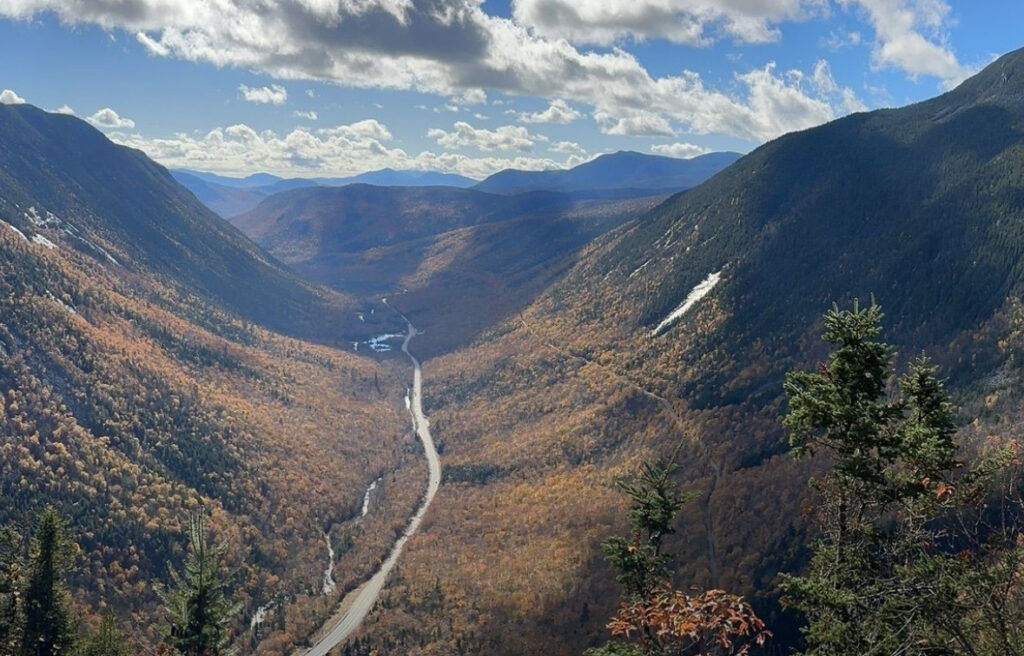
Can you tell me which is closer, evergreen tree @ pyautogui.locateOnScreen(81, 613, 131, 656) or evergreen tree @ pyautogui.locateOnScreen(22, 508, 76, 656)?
evergreen tree @ pyautogui.locateOnScreen(22, 508, 76, 656)

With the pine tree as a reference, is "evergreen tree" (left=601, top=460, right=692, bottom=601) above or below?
below

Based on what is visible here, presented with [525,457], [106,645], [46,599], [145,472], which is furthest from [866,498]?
[525,457]

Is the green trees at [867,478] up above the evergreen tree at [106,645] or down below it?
above

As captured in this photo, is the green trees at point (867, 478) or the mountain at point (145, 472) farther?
the mountain at point (145, 472)

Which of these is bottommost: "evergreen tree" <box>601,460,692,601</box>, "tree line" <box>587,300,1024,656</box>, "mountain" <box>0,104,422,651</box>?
"mountain" <box>0,104,422,651</box>

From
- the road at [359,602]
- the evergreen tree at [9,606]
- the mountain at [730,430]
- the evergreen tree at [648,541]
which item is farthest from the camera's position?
the road at [359,602]

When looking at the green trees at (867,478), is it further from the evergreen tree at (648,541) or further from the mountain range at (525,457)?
the mountain range at (525,457)

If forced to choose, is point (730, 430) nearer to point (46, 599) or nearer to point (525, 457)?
point (525, 457)

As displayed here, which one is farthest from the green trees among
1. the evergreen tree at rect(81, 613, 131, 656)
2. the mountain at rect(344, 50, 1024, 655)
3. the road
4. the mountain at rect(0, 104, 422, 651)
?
the road

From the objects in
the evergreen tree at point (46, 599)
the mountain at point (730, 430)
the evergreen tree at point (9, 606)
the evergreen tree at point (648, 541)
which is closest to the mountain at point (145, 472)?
the mountain at point (730, 430)

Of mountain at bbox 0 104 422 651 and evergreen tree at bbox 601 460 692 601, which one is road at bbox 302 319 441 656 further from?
evergreen tree at bbox 601 460 692 601
